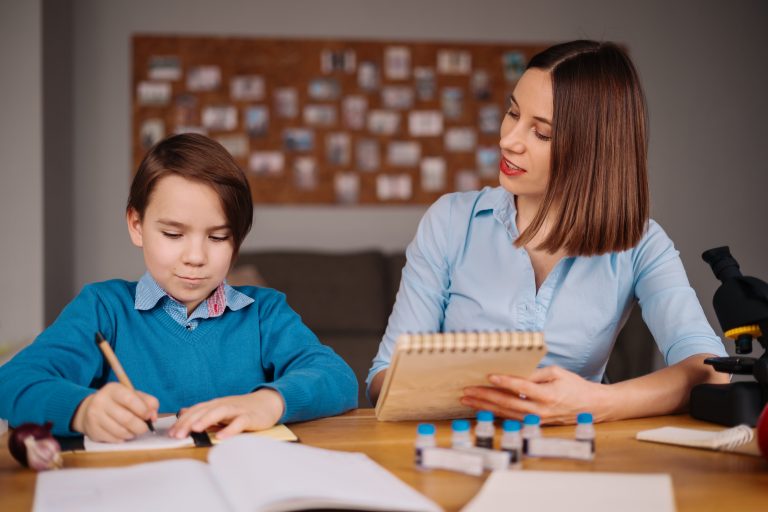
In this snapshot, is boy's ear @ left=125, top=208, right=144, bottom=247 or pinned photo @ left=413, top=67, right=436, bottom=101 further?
pinned photo @ left=413, top=67, right=436, bottom=101

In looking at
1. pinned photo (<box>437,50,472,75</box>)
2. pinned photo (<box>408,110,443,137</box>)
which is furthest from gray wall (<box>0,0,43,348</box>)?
pinned photo (<box>437,50,472,75</box>)

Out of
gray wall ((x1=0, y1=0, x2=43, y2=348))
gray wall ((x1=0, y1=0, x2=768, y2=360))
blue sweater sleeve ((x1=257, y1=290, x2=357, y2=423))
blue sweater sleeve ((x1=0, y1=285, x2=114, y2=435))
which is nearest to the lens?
Answer: blue sweater sleeve ((x1=0, y1=285, x2=114, y2=435))

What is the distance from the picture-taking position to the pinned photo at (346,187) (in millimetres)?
4699

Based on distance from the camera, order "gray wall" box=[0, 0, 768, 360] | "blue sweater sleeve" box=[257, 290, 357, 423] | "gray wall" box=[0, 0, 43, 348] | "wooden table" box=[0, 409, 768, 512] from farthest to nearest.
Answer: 1. "gray wall" box=[0, 0, 768, 360]
2. "gray wall" box=[0, 0, 43, 348]
3. "blue sweater sleeve" box=[257, 290, 357, 423]
4. "wooden table" box=[0, 409, 768, 512]

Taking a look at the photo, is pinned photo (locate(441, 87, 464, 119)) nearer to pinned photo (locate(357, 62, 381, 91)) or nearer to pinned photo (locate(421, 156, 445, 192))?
pinned photo (locate(421, 156, 445, 192))

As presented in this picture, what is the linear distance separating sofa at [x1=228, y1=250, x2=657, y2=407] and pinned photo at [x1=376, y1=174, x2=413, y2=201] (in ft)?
1.40

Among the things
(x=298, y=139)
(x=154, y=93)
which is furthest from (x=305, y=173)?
(x=154, y=93)

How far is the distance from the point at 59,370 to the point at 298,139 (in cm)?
349

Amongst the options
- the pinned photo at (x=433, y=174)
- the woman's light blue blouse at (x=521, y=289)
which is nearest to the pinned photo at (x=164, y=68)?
the pinned photo at (x=433, y=174)

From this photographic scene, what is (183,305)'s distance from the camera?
1.43 metres

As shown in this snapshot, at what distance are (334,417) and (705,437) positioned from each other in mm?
505

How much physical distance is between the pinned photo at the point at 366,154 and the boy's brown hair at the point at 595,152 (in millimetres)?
3170

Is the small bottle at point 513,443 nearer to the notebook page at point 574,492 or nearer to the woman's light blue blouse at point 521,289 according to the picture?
the notebook page at point 574,492

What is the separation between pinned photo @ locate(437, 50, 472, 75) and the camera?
4.73m
